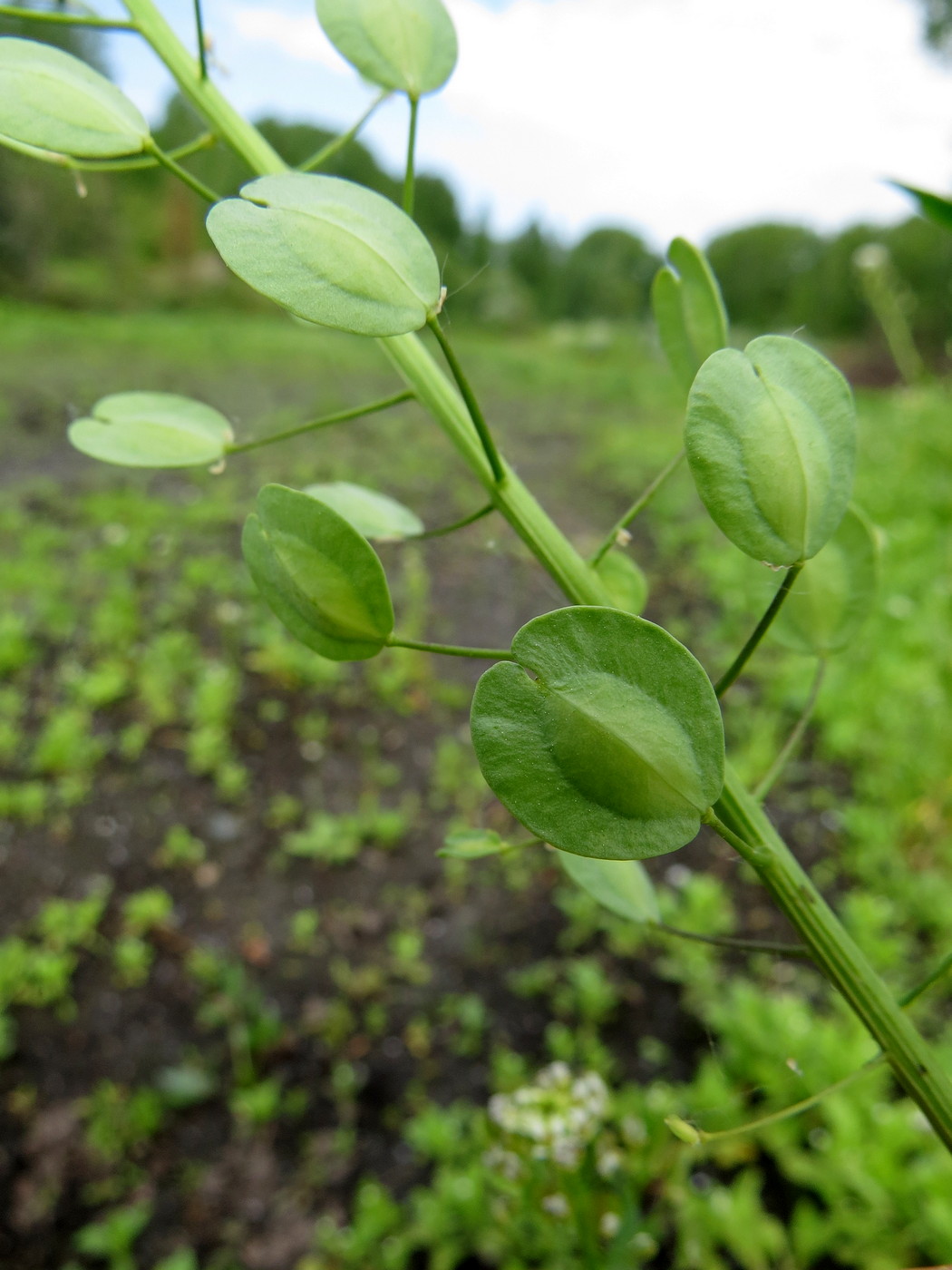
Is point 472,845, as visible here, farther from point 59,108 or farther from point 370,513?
point 59,108

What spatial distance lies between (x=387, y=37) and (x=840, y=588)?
25 cm

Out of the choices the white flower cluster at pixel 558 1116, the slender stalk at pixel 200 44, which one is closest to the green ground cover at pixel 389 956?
the white flower cluster at pixel 558 1116

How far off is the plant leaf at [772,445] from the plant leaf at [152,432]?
0.57 ft

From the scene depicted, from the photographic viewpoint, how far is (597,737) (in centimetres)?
18

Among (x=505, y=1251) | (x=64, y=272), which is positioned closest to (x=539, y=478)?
(x=505, y=1251)

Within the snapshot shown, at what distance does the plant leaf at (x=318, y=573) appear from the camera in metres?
0.22

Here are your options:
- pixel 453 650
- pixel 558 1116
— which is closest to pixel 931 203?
pixel 453 650

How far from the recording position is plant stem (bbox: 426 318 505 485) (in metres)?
0.18

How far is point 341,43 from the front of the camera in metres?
0.27

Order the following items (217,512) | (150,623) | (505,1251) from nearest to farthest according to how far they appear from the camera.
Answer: (505,1251) → (150,623) → (217,512)

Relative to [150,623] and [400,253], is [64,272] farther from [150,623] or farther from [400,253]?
[400,253]

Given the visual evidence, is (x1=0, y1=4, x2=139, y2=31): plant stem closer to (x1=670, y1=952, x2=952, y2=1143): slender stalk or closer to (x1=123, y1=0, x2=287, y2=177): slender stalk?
(x1=123, y1=0, x2=287, y2=177): slender stalk

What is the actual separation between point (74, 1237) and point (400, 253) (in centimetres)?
121

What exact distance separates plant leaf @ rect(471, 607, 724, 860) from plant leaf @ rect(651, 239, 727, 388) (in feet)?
0.43
